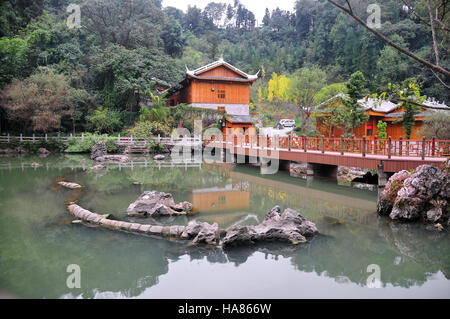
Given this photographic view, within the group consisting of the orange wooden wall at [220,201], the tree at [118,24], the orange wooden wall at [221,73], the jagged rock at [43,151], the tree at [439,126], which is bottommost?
the orange wooden wall at [220,201]

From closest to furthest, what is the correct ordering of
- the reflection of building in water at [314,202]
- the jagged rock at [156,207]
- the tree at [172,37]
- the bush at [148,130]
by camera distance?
the jagged rock at [156,207] → the reflection of building in water at [314,202] → the bush at [148,130] → the tree at [172,37]

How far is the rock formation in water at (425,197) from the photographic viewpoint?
7.31 m

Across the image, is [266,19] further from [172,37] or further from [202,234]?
[202,234]

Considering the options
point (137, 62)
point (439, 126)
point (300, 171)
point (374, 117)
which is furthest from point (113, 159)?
point (439, 126)

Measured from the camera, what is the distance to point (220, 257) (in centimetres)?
558

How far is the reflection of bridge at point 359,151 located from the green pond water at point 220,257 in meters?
1.61

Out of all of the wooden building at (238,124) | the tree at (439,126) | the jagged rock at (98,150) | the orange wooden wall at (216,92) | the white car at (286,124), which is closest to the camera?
the tree at (439,126)

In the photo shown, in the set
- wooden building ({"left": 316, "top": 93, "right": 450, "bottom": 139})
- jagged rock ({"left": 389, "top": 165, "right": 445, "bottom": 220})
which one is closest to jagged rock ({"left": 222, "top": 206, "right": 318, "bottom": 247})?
jagged rock ({"left": 389, "top": 165, "right": 445, "bottom": 220})

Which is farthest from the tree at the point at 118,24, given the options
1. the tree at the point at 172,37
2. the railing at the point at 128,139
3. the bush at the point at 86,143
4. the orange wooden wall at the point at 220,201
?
the orange wooden wall at the point at 220,201

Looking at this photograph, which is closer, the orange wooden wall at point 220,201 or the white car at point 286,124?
the orange wooden wall at point 220,201

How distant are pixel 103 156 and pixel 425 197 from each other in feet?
60.5

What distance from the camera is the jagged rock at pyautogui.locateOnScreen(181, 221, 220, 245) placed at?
6125mm

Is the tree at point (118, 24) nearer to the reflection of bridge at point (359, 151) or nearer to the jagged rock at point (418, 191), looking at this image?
the reflection of bridge at point (359, 151)

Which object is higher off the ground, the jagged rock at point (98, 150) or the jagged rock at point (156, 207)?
the jagged rock at point (98, 150)
